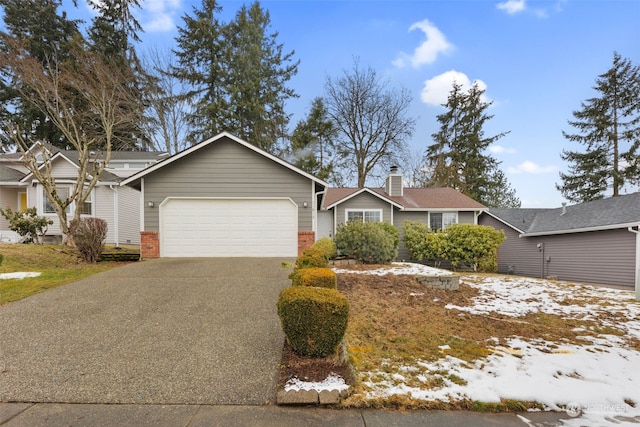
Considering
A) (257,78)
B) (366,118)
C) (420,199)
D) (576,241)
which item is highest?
(257,78)

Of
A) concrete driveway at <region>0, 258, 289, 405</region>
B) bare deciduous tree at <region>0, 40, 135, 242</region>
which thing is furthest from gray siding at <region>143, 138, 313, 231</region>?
concrete driveway at <region>0, 258, 289, 405</region>

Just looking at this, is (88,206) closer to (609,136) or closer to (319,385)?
(319,385)

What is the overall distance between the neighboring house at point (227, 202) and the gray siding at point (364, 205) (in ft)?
16.5

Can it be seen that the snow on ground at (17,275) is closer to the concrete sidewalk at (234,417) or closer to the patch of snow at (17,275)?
the patch of snow at (17,275)

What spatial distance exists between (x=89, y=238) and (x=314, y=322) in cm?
935

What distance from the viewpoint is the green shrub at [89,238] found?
9.48 metres

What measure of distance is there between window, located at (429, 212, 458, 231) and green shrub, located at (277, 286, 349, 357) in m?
14.8

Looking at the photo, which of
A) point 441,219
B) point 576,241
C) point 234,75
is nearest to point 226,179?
point 441,219

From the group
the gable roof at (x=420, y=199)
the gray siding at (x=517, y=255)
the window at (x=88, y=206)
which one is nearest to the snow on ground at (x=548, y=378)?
the gable roof at (x=420, y=199)

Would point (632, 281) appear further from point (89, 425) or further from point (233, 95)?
point (233, 95)

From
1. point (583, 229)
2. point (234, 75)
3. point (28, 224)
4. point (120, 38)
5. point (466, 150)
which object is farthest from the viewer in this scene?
point (466, 150)

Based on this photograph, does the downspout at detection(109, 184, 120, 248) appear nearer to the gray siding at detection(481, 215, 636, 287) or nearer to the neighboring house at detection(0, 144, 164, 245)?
the neighboring house at detection(0, 144, 164, 245)

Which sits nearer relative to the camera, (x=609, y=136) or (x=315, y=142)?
(x=609, y=136)

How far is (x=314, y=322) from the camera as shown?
11.1 ft
